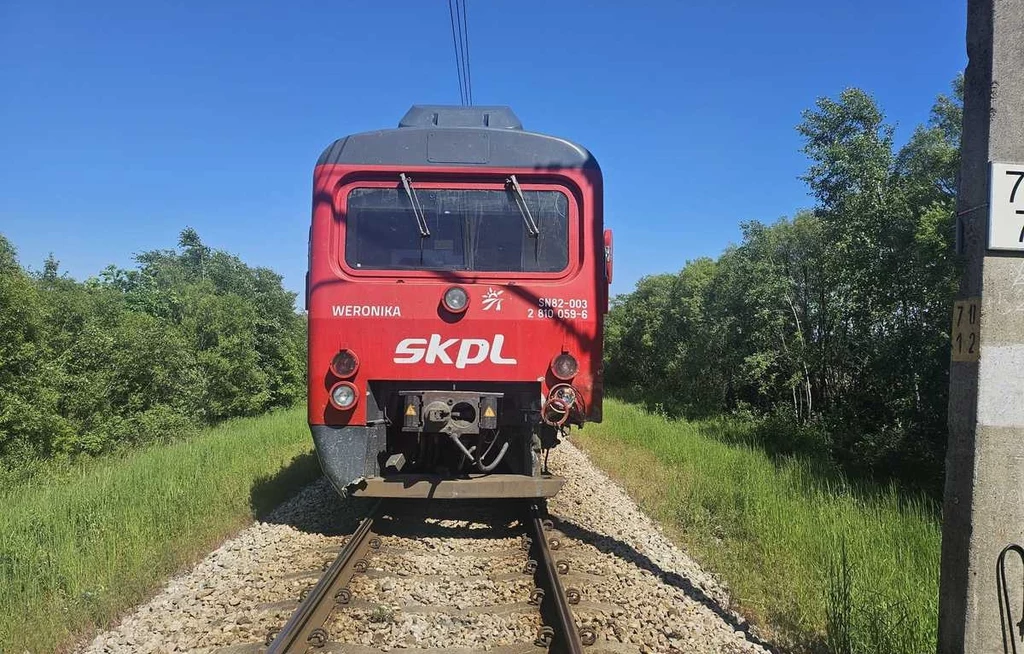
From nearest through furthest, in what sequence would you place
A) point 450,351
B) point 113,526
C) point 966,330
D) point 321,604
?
1. point 966,330
2. point 321,604
3. point 450,351
4. point 113,526

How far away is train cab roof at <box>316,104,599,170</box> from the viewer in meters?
5.60

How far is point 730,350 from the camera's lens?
655 inches

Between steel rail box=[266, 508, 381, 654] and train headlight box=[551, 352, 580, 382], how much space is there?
2.04 metres

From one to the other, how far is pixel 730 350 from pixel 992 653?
14.5 meters

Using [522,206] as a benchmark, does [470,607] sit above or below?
below

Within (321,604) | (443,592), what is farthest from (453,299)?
(321,604)

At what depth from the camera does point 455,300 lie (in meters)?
5.36

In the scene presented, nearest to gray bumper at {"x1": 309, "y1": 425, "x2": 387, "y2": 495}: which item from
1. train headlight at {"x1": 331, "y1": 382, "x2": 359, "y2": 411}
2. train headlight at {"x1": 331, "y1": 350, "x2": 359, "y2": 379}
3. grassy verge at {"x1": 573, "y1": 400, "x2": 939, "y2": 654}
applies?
train headlight at {"x1": 331, "y1": 382, "x2": 359, "y2": 411}

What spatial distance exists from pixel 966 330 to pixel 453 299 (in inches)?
141

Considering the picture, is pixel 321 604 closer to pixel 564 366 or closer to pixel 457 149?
pixel 564 366

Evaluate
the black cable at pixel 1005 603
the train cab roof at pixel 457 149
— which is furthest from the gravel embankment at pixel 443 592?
the train cab roof at pixel 457 149

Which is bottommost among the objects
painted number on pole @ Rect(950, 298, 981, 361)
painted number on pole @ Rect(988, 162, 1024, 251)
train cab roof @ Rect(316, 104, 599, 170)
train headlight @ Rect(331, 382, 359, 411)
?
train headlight @ Rect(331, 382, 359, 411)

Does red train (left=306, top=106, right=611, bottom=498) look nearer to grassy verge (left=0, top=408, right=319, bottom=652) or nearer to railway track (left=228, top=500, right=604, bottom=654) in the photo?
railway track (left=228, top=500, right=604, bottom=654)

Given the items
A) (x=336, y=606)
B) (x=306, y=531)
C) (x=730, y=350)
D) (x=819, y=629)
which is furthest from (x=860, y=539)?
(x=730, y=350)
